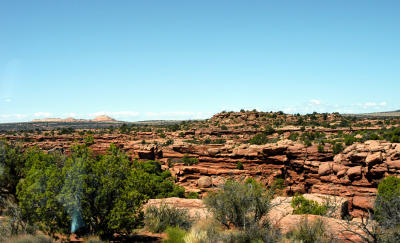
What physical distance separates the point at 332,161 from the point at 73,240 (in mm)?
26560

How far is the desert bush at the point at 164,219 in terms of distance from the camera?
42.4ft

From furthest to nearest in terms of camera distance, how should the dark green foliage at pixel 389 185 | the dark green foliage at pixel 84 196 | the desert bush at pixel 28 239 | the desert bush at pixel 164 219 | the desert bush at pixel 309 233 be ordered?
the dark green foliage at pixel 389 185, the desert bush at pixel 164 219, the dark green foliage at pixel 84 196, the desert bush at pixel 309 233, the desert bush at pixel 28 239

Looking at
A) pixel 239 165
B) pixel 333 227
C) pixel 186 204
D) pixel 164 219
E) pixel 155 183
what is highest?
pixel 333 227

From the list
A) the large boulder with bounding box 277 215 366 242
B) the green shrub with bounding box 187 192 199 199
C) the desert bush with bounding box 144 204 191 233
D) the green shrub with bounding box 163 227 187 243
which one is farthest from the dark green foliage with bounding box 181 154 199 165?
the green shrub with bounding box 163 227 187 243

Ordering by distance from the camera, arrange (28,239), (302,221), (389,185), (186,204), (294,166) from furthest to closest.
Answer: (294,166), (389,185), (186,204), (302,221), (28,239)

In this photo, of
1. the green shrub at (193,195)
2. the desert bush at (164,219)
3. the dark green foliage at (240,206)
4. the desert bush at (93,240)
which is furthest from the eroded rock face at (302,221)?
the green shrub at (193,195)

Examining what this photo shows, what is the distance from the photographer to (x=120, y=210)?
1006 cm

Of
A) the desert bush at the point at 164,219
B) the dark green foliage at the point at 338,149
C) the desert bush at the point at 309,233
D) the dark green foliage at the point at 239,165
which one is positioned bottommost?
the dark green foliage at the point at 239,165

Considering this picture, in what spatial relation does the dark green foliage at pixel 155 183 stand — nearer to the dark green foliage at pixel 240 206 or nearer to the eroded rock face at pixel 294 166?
the eroded rock face at pixel 294 166

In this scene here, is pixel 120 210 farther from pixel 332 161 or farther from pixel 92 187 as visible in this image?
pixel 332 161

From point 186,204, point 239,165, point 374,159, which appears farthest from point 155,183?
point 374,159

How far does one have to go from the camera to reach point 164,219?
13422 millimetres

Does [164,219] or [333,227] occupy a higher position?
[333,227]

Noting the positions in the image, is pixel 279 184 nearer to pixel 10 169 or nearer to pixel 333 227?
pixel 333 227
